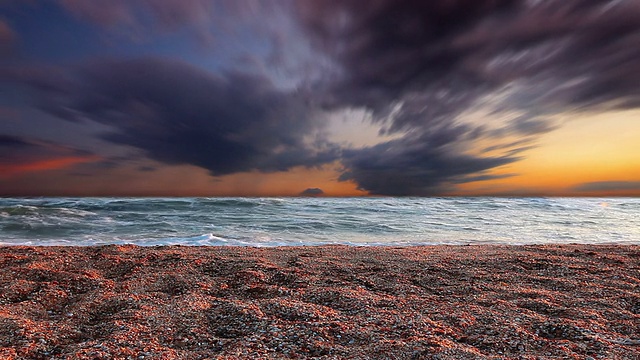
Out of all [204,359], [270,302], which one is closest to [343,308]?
[270,302]

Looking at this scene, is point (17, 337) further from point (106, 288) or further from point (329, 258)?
point (329, 258)

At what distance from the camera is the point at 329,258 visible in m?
6.74

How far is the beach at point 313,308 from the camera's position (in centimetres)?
290

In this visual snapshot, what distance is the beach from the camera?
9.52ft

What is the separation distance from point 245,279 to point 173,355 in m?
2.19

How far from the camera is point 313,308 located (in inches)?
149

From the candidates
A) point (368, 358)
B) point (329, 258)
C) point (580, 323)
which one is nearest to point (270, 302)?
point (368, 358)

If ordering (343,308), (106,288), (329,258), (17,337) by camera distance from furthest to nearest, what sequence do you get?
(329,258), (106,288), (343,308), (17,337)

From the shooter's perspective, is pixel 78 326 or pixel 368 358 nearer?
pixel 368 358

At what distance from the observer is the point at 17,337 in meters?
3.06

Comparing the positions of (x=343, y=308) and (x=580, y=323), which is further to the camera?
(x=343, y=308)

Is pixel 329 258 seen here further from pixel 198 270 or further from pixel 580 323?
pixel 580 323

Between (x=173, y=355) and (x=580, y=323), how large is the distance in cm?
403

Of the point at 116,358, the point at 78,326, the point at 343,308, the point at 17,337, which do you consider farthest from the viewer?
the point at 343,308
